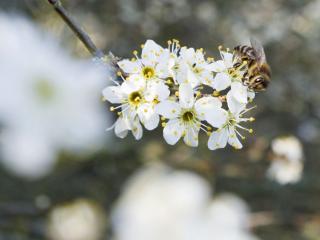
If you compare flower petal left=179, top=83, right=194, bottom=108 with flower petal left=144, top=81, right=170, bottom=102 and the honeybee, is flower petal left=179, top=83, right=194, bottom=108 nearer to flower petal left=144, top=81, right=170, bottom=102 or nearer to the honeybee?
flower petal left=144, top=81, right=170, bottom=102

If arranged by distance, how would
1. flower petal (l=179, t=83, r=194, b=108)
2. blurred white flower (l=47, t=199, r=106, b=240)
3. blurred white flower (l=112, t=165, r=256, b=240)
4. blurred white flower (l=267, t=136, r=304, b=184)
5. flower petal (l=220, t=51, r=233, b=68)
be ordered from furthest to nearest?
blurred white flower (l=47, t=199, r=106, b=240)
blurred white flower (l=267, t=136, r=304, b=184)
blurred white flower (l=112, t=165, r=256, b=240)
flower petal (l=220, t=51, r=233, b=68)
flower petal (l=179, t=83, r=194, b=108)

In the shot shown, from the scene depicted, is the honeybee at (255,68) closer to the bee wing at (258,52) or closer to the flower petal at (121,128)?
the bee wing at (258,52)

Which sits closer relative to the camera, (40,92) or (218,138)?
(218,138)

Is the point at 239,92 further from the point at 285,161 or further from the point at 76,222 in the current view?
the point at 76,222

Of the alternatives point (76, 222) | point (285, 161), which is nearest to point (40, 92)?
point (76, 222)

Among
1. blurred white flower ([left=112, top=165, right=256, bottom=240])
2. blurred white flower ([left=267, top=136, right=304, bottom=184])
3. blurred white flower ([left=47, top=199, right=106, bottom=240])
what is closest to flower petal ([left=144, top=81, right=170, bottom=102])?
blurred white flower ([left=112, top=165, right=256, bottom=240])

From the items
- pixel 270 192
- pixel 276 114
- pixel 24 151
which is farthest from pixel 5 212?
pixel 276 114
